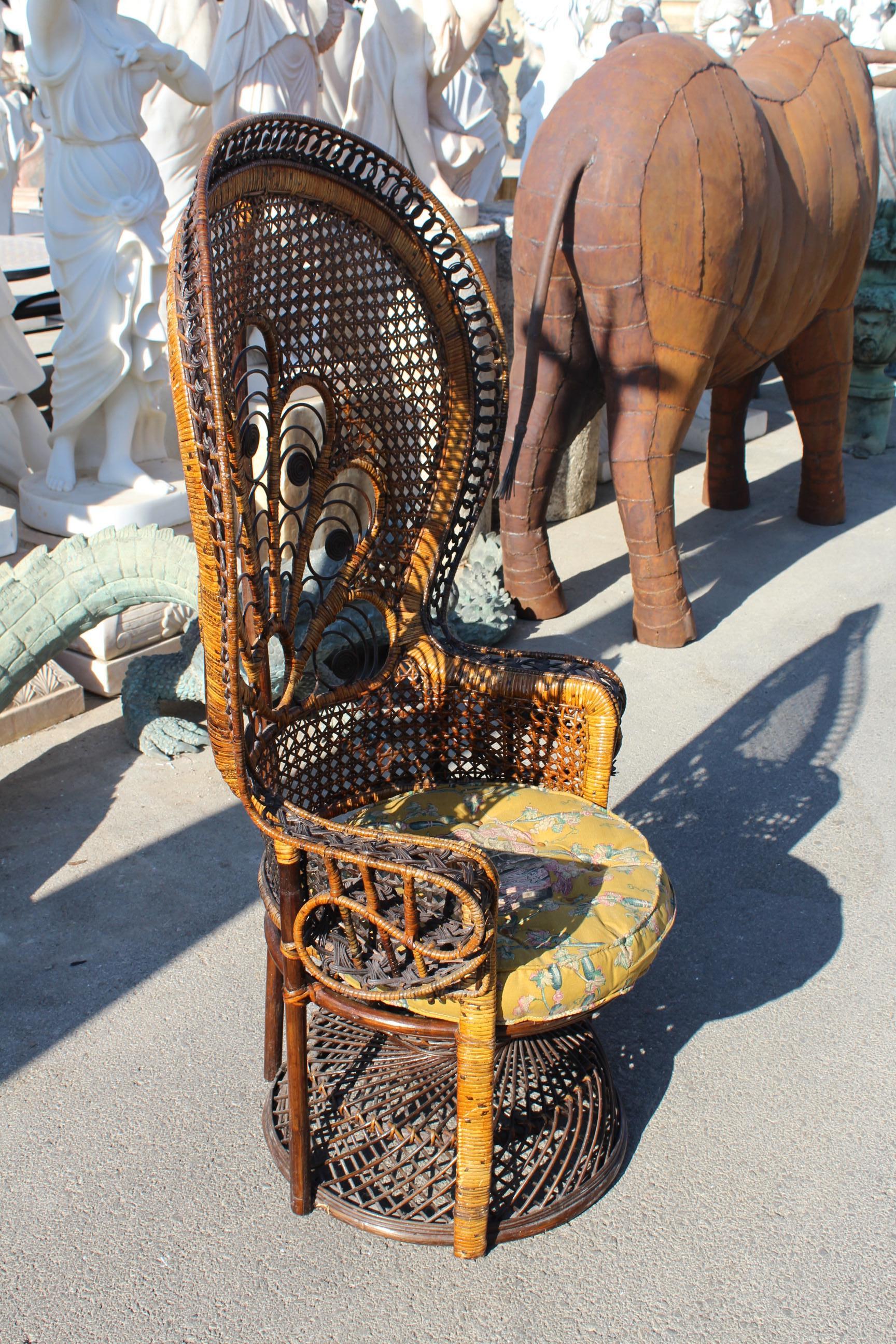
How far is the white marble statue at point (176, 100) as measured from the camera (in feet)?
17.4

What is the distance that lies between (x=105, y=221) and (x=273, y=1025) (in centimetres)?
291

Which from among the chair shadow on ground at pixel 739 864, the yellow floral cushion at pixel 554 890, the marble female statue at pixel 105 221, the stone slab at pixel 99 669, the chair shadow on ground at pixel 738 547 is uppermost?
the marble female statue at pixel 105 221

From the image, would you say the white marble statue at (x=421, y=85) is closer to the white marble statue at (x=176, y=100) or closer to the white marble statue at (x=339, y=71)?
the white marble statue at (x=176, y=100)

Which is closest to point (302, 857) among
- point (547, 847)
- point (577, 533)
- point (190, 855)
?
point (547, 847)

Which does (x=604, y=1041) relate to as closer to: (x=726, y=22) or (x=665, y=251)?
(x=665, y=251)

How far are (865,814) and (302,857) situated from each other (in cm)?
193

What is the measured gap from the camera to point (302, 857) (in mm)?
1712

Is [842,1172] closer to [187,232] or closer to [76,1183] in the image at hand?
[76,1183]

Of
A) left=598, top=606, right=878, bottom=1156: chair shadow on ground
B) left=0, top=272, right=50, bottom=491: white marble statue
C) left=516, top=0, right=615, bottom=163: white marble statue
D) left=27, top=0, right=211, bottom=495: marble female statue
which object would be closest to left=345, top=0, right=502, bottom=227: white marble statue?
left=27, top=0, right=211, bottom=495: marble female statue

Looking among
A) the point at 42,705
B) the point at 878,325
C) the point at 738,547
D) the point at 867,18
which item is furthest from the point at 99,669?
the point at 867,18

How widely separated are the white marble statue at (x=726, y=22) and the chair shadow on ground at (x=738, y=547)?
799 cm

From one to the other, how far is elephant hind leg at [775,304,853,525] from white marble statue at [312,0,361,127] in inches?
130

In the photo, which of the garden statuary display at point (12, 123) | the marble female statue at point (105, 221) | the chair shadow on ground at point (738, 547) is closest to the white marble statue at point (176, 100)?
the marble female statue at point (105, 221)

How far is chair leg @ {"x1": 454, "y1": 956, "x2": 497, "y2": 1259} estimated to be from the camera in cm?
167
